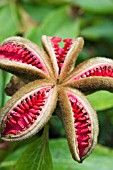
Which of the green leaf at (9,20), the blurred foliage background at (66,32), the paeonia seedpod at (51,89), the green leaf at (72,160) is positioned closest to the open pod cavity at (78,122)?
the paeonia seedpod at (51,89)

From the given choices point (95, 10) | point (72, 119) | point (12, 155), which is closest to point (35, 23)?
point (95, 10)

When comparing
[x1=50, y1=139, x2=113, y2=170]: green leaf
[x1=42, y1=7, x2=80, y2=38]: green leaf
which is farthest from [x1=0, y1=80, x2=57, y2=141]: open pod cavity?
[x1=42, y1=7, x2=80, y2=38]: green leaf

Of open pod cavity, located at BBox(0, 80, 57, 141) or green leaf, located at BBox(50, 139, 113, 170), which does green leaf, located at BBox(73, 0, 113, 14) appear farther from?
open pod cavity, located at BBox(0, 80, 57, 141)

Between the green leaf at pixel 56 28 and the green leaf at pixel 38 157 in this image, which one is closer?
the green leaf at pixel 38 157

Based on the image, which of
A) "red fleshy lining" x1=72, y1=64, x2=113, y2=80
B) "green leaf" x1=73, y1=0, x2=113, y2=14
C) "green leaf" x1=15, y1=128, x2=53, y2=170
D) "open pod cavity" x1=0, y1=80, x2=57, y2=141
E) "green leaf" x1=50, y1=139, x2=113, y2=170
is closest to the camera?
"open pod cavity" x1=0, y1=80, x2=57, y2=141

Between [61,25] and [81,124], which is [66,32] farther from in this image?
[81,124]

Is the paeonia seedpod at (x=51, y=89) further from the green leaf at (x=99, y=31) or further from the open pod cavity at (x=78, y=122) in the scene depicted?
the green leaf at (x=99, y=31)

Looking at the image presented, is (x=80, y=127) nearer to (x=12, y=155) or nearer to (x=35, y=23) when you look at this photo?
(x=12, y=155)

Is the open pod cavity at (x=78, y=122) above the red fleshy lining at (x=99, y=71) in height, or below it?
below
